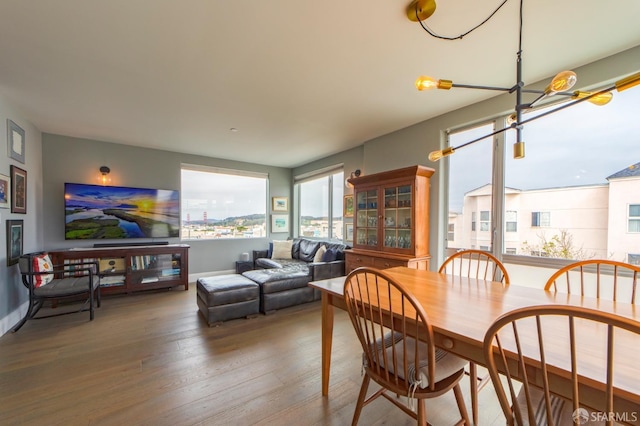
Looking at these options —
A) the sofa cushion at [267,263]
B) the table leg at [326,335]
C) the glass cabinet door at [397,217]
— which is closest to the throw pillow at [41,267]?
the sofa cushion at [267,263]

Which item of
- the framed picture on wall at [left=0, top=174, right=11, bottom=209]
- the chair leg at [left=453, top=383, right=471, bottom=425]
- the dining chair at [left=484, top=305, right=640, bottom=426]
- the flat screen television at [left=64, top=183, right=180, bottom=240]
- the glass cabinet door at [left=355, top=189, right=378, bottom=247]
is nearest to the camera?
the dining chair at [left=484, top=305, right=640, bottom=426]

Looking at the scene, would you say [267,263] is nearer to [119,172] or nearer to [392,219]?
[392,219]

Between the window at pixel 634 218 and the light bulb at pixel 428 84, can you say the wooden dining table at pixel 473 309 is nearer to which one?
the light bulb at pixel 428 84

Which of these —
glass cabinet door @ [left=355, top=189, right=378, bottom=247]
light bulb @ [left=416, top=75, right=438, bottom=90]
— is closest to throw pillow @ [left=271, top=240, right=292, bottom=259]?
glass cabinet door @ [left=355, top=189, right=378, bottom=247]

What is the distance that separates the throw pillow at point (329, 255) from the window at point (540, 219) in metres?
2.63

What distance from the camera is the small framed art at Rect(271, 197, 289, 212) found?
248 inches

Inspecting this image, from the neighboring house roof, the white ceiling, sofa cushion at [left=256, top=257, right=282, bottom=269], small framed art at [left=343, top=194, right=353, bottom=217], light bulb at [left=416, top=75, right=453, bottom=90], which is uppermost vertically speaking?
the white ceiling

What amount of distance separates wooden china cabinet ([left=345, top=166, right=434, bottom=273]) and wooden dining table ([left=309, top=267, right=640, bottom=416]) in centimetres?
124

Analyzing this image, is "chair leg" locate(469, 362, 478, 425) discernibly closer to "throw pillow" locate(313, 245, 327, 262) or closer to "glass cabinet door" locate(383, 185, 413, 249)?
"glass cabinet door" locate(383, 185, 413, 249)

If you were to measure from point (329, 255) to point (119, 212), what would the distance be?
3656 millimetres

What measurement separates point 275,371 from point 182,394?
2.24ft

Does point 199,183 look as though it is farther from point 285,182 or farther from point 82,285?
point 82,285

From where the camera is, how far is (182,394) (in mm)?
1894

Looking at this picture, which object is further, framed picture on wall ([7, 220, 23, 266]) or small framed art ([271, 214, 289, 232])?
small framed art ([271, 214, 289, 232])
